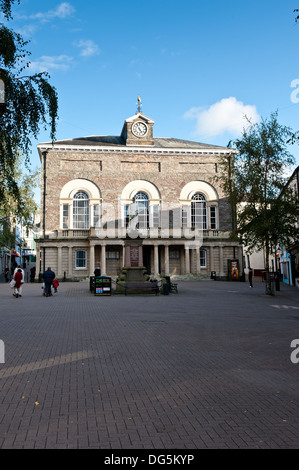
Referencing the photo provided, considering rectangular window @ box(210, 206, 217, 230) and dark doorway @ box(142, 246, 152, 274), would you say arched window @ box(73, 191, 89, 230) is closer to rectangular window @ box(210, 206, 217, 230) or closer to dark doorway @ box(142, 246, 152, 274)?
dark doorway @ box(142, 246, 152, 274)

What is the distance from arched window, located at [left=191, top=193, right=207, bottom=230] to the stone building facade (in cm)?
11

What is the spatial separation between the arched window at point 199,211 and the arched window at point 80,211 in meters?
11.5

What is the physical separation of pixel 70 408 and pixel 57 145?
133 ft

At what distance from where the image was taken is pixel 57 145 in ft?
143

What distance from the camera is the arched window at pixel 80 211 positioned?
44075 mm

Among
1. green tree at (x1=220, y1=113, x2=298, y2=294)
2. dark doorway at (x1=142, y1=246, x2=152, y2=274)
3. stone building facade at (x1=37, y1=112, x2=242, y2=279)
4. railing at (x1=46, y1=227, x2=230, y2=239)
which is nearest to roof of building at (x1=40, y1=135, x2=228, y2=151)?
stone building facade at (x1=37, y1=112, x2=242, y2=279)

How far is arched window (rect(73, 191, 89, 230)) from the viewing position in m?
44.1

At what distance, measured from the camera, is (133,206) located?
4484 cm

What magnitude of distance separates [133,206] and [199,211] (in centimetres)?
739

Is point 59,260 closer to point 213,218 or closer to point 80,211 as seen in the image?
point 80,211

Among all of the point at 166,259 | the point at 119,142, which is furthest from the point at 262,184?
the point at 119,142

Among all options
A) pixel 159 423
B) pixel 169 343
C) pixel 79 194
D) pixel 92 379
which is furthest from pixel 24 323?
pixel 79 194

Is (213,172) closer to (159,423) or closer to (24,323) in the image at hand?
(24,323)

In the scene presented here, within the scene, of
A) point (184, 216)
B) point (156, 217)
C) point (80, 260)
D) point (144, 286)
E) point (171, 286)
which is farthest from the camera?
point (184, 216)
